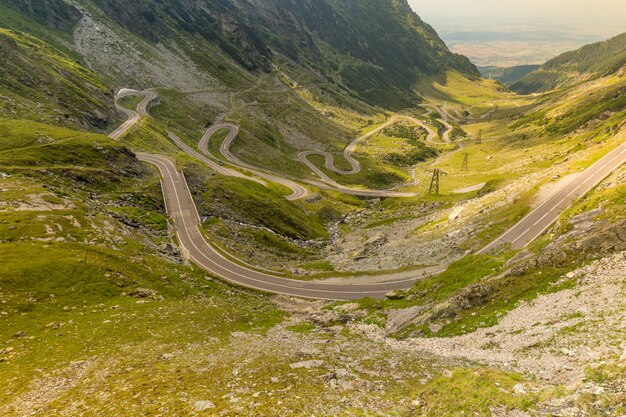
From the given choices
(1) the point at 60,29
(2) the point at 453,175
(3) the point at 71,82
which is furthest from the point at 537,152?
(1) the point at 60,29

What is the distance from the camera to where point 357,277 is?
6294 centimetres

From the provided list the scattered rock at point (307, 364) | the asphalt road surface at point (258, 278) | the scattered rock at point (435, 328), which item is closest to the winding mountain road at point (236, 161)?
the asphalt road surface at point (258, 278)

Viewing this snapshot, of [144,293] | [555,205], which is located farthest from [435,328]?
[555,205]

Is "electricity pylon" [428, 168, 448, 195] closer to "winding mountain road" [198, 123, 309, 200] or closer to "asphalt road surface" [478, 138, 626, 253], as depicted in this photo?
"winding mountain road" [198, 123, 309, 200]

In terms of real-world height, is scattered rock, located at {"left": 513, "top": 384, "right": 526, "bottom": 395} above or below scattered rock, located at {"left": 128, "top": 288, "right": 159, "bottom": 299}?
above

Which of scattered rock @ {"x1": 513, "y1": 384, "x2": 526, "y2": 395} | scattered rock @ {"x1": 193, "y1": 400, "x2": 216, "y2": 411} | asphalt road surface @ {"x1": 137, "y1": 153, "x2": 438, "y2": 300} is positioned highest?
scattered rock @ {"x1": 513, "y1": 384, "x2": 526, "y2": 395}

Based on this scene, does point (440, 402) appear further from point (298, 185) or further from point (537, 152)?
point (537, 152)

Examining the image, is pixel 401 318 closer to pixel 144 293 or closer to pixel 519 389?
pixel 519 389

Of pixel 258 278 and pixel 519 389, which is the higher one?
pixel 519 389

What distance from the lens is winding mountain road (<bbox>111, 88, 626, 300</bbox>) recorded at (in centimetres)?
5734

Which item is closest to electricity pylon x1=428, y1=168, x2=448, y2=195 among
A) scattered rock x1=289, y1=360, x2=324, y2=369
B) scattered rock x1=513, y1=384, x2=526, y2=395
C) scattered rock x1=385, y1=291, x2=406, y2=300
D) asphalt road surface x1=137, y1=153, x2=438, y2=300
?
asphalt road surface x1=137, y1=153, x2=438, y2=300

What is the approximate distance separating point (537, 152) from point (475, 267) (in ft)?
445

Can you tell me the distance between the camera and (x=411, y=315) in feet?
131

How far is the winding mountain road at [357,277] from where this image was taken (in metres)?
57.3
